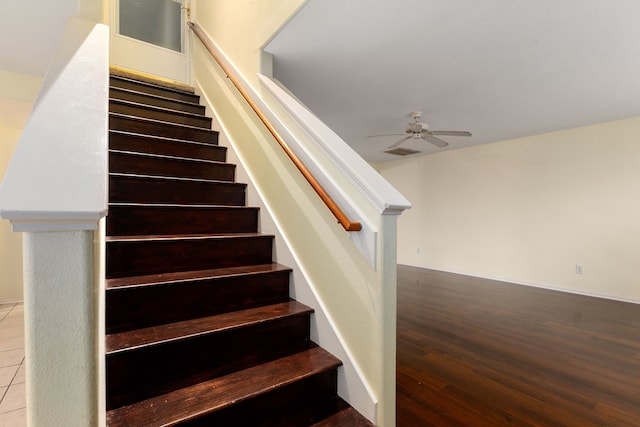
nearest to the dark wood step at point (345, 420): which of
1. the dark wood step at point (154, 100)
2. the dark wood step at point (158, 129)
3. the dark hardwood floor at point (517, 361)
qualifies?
the dark hardwood floor at point (517, 361)

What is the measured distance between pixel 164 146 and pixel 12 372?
2007mm

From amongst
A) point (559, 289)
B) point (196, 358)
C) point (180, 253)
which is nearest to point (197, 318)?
point (196, 358)

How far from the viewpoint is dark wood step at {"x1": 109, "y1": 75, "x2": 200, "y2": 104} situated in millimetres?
3029

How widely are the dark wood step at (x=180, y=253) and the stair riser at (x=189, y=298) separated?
225mm

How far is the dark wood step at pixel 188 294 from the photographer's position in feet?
4.45

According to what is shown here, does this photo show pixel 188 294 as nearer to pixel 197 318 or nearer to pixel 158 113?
pixel 197 318

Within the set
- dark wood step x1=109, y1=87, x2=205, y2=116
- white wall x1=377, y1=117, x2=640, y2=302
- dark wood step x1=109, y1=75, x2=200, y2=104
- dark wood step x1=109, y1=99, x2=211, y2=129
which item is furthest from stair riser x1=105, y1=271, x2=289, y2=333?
white wall x1=377, y1=117, x2=640, y2=302

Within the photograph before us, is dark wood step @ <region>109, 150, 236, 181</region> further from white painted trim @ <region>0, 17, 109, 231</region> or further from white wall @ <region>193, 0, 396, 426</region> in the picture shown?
white painted trim @ <region>0, 17, 109, 231</region>

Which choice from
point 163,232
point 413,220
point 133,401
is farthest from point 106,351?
point 413,220

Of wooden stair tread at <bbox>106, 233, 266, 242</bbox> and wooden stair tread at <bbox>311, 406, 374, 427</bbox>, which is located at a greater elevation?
wooden stair tread at <bbox>106, 233, 266, 242</bbox>

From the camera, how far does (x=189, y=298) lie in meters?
1.52

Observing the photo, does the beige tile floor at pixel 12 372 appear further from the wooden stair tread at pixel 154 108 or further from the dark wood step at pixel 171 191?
the wooden stair tread at pixel 154 108

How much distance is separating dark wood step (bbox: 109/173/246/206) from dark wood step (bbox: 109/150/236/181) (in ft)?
0.70

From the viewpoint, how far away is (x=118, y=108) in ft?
8.55
